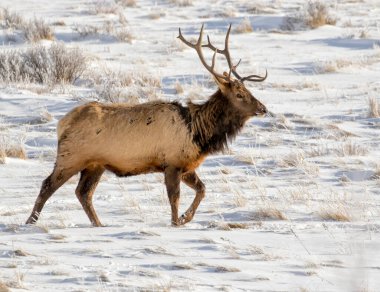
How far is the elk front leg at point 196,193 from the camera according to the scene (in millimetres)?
9405

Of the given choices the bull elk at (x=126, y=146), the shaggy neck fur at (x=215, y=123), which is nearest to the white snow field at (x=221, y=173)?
the bull elk at (x=126, y=146)

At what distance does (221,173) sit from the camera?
11.5m

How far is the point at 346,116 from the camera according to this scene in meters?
15.0

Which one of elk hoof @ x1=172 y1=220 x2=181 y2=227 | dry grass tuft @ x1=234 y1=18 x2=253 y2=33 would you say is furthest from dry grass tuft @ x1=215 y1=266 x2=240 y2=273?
dry grass tuft @ x1=234 y1=18 x2=253 y2=33

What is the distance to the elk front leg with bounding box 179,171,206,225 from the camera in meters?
9.40

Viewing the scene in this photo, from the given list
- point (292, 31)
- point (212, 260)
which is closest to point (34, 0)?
point (292, 31)

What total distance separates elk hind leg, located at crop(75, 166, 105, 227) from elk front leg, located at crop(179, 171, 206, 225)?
2.69 ft

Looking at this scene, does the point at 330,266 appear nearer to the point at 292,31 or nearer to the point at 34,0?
the point at 292,31

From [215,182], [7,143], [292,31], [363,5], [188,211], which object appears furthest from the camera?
[363,5]

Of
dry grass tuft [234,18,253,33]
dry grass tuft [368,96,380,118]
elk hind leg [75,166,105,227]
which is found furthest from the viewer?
dry grass tuft [234,18,253,33]

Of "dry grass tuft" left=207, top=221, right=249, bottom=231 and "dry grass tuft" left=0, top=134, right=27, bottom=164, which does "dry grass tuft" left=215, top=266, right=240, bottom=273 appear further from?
"dry grass tuft" left=0, top=134, right=27, bottom=164

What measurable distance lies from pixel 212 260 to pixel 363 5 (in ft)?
69.4

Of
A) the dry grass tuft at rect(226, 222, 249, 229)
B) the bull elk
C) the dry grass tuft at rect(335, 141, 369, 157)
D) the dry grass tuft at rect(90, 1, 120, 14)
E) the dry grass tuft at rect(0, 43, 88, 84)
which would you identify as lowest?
the dry grass tuft at rect(90, 1, 120, 14)

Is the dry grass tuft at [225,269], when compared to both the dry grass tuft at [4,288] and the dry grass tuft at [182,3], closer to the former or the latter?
the dry grass tuft at [4,288]
